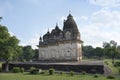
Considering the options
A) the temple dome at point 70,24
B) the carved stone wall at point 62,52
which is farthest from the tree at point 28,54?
the temple dome at point 70,24

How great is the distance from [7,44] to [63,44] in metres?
18.7

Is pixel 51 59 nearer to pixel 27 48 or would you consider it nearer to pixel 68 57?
pixel 68 57

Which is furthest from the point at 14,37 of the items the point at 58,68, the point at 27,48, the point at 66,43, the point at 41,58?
the point at 27,48

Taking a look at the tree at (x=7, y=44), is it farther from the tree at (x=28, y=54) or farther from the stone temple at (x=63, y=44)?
the tree at (x=28, y=54)

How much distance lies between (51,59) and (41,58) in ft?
14.7

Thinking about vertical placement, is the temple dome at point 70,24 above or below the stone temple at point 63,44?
above

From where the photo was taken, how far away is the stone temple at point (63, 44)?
55.1m

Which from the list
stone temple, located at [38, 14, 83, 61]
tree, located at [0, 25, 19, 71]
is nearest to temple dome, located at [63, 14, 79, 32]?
stone temple, located at [38, 14, 83, 61]

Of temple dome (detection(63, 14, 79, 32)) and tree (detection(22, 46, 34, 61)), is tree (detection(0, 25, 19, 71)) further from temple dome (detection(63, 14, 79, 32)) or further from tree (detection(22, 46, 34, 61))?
tree (detection(22, 46, 34, 61))

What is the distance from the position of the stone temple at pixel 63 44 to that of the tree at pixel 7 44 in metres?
16.2

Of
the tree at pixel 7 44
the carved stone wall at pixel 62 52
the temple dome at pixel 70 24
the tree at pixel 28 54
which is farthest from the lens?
the tree at pixel 28 54

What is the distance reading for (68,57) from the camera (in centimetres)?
5547

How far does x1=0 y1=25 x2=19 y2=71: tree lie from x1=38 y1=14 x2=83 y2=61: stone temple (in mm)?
16150

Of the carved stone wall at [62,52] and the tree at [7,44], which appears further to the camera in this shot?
the carved stone wall at [62,52]
